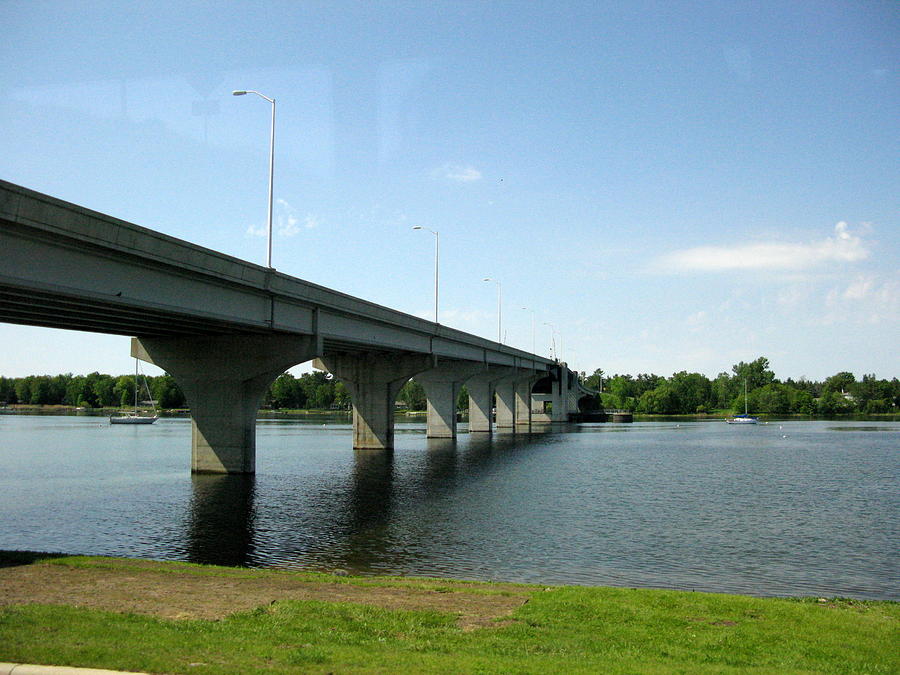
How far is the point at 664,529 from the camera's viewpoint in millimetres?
29906

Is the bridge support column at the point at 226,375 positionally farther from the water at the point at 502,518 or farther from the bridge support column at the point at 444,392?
the bridge support column at the point at 444,392

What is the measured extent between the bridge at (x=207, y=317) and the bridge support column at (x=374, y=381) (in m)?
0.11

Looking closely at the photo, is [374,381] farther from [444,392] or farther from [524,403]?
[524,403]

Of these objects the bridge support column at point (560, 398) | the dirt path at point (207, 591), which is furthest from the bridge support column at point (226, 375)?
the bridge support column at point (560, 398)

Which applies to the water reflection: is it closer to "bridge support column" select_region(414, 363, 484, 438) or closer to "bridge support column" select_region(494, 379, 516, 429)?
"bridge support column" select_region(414, 363, 484, 438)

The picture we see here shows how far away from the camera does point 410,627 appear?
1352 centimetres

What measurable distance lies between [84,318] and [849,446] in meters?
78.2

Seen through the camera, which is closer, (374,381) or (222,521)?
(222,521)

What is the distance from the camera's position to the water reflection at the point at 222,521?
24.8 metres

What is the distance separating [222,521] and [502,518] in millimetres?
11454

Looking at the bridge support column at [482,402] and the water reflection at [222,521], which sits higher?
the bridge support column at [482,402]

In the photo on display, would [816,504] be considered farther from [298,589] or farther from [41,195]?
[41,195]

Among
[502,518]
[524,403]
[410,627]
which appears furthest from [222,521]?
[524,403]

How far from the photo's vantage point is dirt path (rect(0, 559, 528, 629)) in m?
15.0
